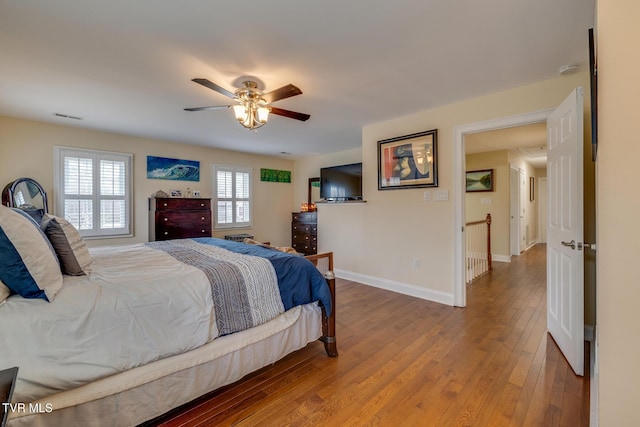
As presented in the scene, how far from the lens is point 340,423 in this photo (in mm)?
1476

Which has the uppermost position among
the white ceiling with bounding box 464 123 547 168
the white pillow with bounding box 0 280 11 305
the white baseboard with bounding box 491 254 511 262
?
the white ceiling with bounding box 464 123 547 168

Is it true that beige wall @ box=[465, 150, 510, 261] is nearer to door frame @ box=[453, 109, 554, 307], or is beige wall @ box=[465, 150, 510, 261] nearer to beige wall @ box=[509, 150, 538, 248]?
beige wall @ box=[509, 150, 538, 248]

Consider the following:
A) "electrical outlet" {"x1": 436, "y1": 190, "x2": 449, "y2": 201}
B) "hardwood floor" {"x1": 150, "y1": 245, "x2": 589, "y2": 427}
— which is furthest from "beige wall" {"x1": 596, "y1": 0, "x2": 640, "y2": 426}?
"electrical outlet" {"x1": 436, "y1": 190, "x2": 449, "y2": 201}

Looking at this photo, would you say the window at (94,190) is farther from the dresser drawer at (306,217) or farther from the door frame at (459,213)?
the door frame at (459,213)

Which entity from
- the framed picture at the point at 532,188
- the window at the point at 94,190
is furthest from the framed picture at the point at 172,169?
the framed picture at the point at 532,188

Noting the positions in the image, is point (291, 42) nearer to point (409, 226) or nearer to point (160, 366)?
point (160, 366)

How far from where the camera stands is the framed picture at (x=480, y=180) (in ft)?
19.4

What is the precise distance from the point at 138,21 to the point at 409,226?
3405mm

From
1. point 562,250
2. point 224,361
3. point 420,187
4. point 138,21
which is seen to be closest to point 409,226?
point 420,187

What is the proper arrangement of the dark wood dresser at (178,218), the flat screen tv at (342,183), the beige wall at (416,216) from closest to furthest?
the beige wall at (416,216) → the dark wood dresser at (178,218) → the flat screen tv at (342,183)

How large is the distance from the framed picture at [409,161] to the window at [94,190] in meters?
4.21

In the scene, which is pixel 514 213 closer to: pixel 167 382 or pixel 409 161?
pixel 409 161

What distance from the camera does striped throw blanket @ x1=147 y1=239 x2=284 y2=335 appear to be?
1657 mm

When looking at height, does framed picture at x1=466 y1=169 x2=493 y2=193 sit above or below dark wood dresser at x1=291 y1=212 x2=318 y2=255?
above
